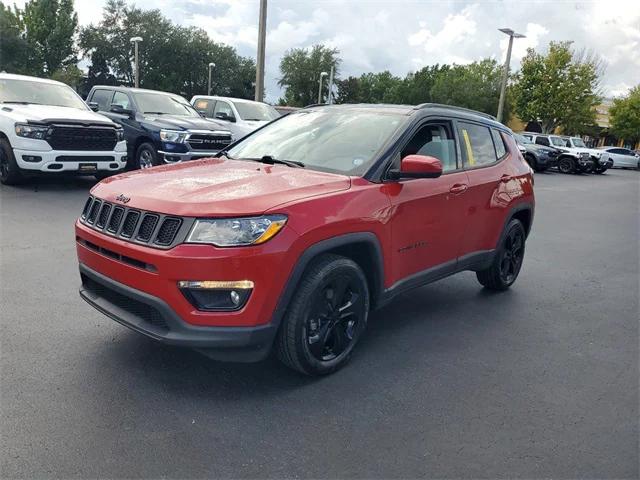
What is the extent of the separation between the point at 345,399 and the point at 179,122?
9.03m

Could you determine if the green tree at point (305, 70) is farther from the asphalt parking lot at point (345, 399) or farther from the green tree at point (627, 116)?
the asphalt parking lot at point (345, 399)

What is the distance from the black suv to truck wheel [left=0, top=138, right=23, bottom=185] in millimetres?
2400

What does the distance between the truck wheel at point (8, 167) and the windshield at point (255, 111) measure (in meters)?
5.63

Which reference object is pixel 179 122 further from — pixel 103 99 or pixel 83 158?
pixel 103 99

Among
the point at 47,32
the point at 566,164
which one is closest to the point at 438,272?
the point at 566,164

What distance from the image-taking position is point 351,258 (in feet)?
12.2

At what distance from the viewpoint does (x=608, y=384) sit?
3.73 metres

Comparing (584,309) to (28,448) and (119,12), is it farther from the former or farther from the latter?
(119,12)

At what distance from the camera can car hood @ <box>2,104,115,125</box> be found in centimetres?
912

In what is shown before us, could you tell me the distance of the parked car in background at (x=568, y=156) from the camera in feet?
88.2

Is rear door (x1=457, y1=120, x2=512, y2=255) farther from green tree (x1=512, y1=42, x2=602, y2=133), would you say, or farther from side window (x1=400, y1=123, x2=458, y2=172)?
green tree (x1=512, y1=42, x2=602, y2=133)

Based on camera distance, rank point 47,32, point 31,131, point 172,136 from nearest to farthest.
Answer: point 31,131 → point 172,136 → point 47,32

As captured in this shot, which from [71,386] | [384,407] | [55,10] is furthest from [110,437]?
[55,10]

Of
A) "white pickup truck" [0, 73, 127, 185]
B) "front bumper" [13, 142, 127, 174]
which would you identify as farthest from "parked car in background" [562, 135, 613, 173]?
"white pickup truck" [0, 73, 127, 185]
